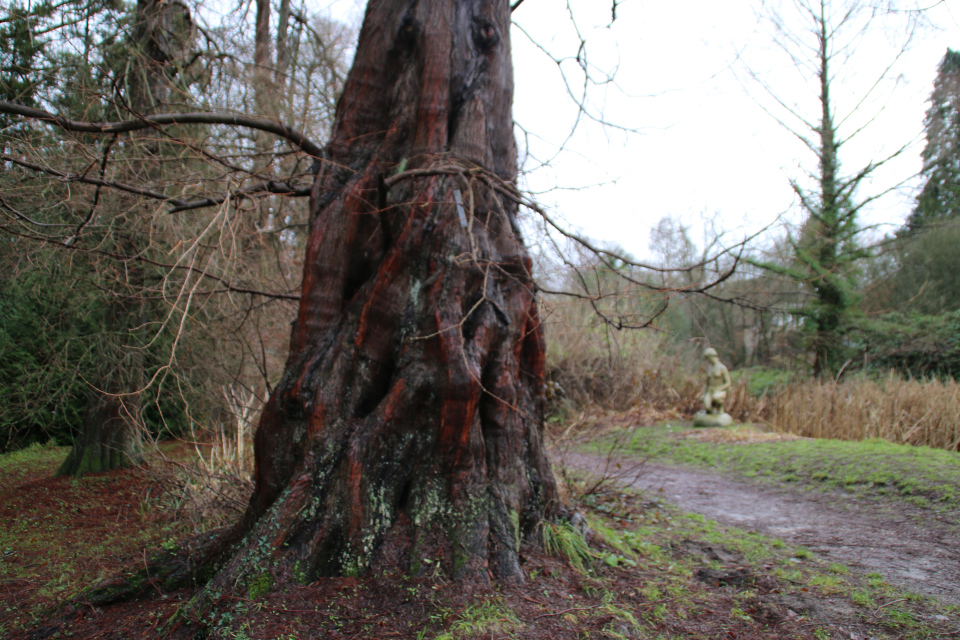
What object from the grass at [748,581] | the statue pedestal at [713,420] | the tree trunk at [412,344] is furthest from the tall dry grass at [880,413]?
the tree trunk at [412,344]

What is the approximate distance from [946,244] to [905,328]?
12.2 ft

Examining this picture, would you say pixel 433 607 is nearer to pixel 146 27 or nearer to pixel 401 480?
pixel 401 480

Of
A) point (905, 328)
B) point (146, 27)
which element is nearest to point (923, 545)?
point (146, 27)

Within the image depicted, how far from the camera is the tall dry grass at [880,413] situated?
6.84 metres

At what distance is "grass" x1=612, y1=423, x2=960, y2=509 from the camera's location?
15.5ft

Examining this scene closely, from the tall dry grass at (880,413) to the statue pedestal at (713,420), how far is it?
79 centimetres

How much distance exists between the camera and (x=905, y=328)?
11844 mm

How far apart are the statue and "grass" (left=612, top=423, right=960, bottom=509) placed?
169 centimetres

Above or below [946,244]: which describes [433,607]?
below

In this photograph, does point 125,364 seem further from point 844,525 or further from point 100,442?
point 844,525

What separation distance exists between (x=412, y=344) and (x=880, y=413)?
7.48 metres

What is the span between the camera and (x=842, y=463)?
5.75 meters

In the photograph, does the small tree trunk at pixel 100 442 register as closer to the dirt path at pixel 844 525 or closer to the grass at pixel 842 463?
the dirt path at pixel 844 525

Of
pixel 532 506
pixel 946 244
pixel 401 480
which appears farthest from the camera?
pixel 946 244
